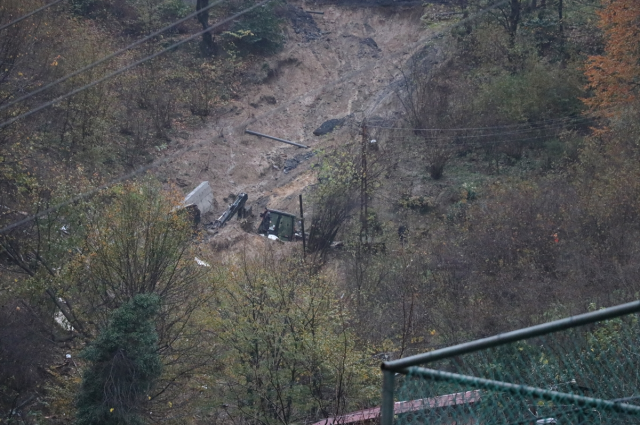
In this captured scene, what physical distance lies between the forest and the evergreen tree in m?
0.05

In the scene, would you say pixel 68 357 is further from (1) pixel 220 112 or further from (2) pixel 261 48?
(2) pixel 261 48

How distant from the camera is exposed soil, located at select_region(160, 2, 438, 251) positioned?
2556cm

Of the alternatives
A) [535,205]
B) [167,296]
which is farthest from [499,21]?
[167,296]

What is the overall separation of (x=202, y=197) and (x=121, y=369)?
13.9m

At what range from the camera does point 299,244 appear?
2225cm

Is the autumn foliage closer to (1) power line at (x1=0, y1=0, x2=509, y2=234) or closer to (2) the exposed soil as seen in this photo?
(1) power line at (x1=0, y1=0, x2=509, y2=234)

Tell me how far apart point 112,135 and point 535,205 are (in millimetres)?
17349

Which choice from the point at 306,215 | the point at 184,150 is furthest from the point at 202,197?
the point at 306,215

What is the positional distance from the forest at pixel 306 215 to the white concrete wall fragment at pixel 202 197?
4.44 ft

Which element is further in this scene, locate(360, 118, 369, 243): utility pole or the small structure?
the small structure

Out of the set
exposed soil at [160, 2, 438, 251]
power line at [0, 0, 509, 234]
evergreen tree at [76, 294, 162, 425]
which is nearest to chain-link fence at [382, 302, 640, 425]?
evergreen tree at [76, 294, 162, 425]

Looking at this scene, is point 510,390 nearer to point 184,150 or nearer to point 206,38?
point 184,150

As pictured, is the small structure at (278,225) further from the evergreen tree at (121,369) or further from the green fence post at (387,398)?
the green fence post at (387,398)

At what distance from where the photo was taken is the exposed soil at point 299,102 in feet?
83.9
